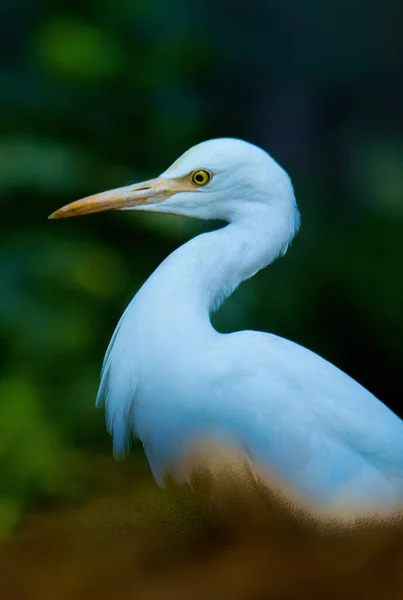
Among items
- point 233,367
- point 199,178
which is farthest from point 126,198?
point 233,367

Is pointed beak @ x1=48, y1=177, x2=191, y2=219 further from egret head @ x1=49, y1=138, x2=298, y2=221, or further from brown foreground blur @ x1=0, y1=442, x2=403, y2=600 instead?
brown foreground blur @ x1=0, y1=442, x2=403, y2=600

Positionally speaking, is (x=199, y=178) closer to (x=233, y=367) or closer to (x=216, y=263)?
(x=216, y=263)

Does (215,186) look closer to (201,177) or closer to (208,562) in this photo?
(201,177)

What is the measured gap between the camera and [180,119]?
214 cm

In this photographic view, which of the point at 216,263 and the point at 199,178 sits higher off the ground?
the point at 199,178

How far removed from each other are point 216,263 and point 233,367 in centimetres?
15

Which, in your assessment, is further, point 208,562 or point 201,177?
point 201,177

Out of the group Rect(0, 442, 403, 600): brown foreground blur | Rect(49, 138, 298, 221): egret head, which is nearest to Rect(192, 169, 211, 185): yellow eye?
Rect(49, 138, 298, 221): egret head

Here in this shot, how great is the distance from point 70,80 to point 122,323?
1140mm

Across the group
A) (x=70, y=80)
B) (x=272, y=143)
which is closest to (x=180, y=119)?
(x=70, y=80)

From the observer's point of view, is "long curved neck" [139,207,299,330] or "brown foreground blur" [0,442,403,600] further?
"long curved neck" [139,207,299,330]

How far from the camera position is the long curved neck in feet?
3.62

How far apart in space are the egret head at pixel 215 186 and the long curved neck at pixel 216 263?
25 mm

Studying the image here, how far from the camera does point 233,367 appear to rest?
1081 mm
